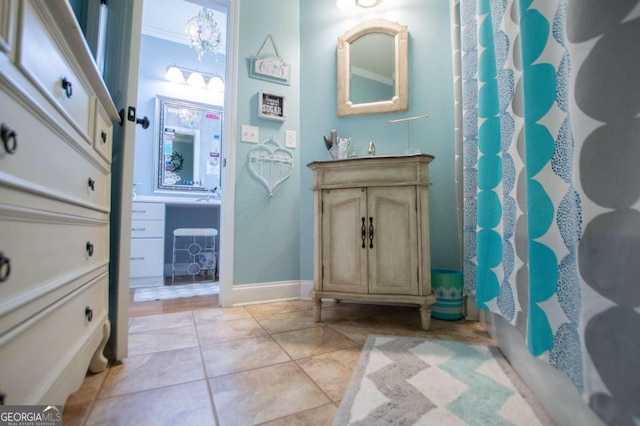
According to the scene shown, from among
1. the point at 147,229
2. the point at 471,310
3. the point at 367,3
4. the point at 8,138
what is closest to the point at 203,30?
the point at 367,3

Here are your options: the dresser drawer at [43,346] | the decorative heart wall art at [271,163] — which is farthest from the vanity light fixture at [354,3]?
the dresser drawer at [43,346]

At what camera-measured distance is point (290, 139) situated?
219cm

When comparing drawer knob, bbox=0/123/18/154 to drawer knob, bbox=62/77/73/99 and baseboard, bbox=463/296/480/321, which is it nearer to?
drawer knob, bbox=62/77/73/99

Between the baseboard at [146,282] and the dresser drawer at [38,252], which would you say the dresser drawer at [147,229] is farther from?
the dresser drawer at [38,252]

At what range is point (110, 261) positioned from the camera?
1156 mm

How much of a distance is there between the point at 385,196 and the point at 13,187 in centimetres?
138

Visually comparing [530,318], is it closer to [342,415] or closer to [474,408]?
[474,408]

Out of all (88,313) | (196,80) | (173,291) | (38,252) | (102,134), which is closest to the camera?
(38,252)

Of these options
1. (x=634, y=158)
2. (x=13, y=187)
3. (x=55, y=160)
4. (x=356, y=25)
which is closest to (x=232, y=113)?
(x=356, y=25)

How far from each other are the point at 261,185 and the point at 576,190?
181 cm

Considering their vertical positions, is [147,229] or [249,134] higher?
[249,134]

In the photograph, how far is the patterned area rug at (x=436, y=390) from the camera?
2.52 feet

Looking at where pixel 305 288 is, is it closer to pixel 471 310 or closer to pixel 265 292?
pixel 265 292

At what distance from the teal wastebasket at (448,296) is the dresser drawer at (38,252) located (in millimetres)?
1571
